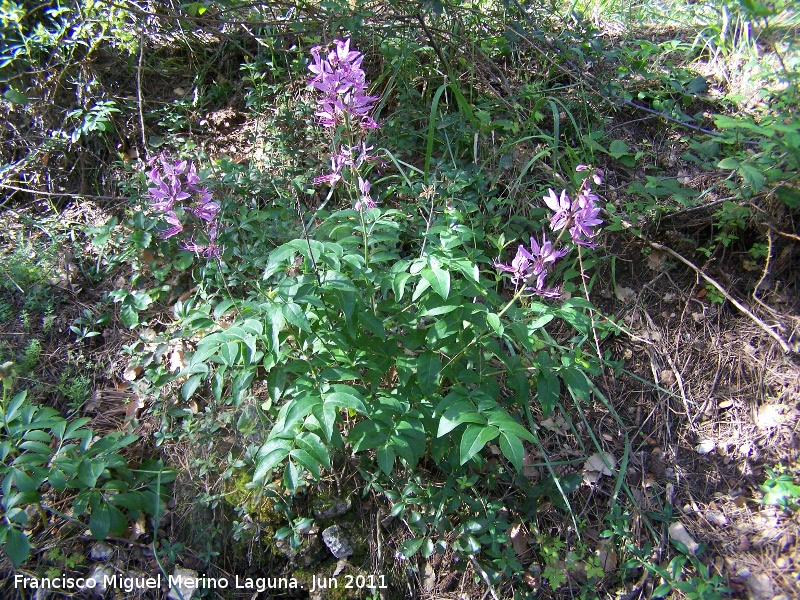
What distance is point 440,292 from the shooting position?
190 centimetres

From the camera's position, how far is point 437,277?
1932 mm

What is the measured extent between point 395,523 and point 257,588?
2.27 ft

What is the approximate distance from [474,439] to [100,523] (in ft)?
5.42

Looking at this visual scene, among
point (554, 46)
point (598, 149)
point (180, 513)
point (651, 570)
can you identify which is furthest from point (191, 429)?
point (554, 46)

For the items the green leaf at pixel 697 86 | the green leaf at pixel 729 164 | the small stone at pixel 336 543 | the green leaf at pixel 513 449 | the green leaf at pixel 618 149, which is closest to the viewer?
the green leaf at pixel 513 449

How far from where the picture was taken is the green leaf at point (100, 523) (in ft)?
7.20

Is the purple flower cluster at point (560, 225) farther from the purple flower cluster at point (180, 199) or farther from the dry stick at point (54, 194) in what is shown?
the dry stick at point (54, 194)

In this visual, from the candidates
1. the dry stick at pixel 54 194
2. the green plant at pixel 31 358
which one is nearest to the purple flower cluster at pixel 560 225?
the green plant at pixel 31 358

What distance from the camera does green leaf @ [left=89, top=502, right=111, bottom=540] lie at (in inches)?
86.4

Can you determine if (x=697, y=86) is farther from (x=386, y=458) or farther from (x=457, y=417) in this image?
(x=386, y=458)

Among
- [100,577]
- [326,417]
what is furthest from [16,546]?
[326,417]

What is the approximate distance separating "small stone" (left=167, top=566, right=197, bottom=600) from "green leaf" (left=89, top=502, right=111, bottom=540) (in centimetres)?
40

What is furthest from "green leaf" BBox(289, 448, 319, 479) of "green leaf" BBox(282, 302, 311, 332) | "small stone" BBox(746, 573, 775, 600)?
"small stone" BBox(746, 573, 775, 600)

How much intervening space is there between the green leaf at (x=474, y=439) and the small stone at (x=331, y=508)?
101cm
